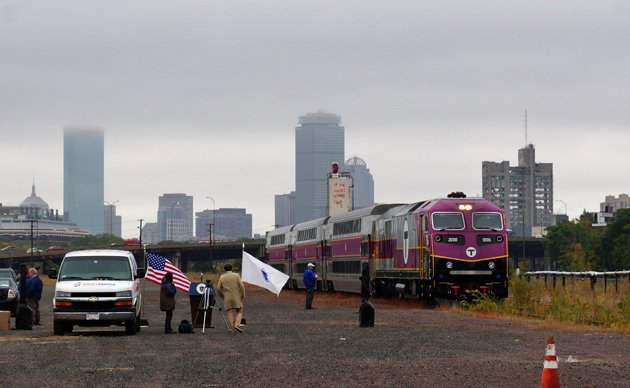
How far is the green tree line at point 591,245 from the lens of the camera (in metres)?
154

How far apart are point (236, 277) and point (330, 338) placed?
13.0ft

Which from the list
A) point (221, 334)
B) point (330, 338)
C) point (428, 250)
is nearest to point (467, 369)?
point (330, 338)

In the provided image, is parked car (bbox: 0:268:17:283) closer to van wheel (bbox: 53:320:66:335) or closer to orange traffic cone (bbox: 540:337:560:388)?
van wheel (bbox: 53:320:66:335)

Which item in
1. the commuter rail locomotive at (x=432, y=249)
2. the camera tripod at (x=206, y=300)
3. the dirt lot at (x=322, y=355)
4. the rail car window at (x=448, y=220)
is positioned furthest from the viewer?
the rail car window at (x=448, y=220)

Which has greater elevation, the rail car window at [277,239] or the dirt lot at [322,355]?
the rail car window at [277,239]

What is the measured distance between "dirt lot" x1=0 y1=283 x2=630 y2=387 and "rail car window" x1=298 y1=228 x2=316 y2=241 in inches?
1480

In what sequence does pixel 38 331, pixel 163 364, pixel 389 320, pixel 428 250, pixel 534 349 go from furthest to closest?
pixel 428 250 < pixel 389 320 < pixel 38 331 < pixel 534 349 < pixel 163 364

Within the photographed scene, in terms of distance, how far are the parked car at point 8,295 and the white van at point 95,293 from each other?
37.8 ft

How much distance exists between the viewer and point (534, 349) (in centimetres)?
2712

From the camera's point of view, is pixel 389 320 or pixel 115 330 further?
pixel 389 320

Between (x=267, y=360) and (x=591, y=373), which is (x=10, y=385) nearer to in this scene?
(x=267, y=360)

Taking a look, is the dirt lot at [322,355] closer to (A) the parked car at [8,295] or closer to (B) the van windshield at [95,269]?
(B) the van windshield at [95,269]

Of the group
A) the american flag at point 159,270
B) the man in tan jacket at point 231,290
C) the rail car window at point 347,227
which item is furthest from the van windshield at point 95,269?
the rail car window at point 347,227

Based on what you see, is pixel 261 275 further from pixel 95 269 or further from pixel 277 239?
pixel 277 239
